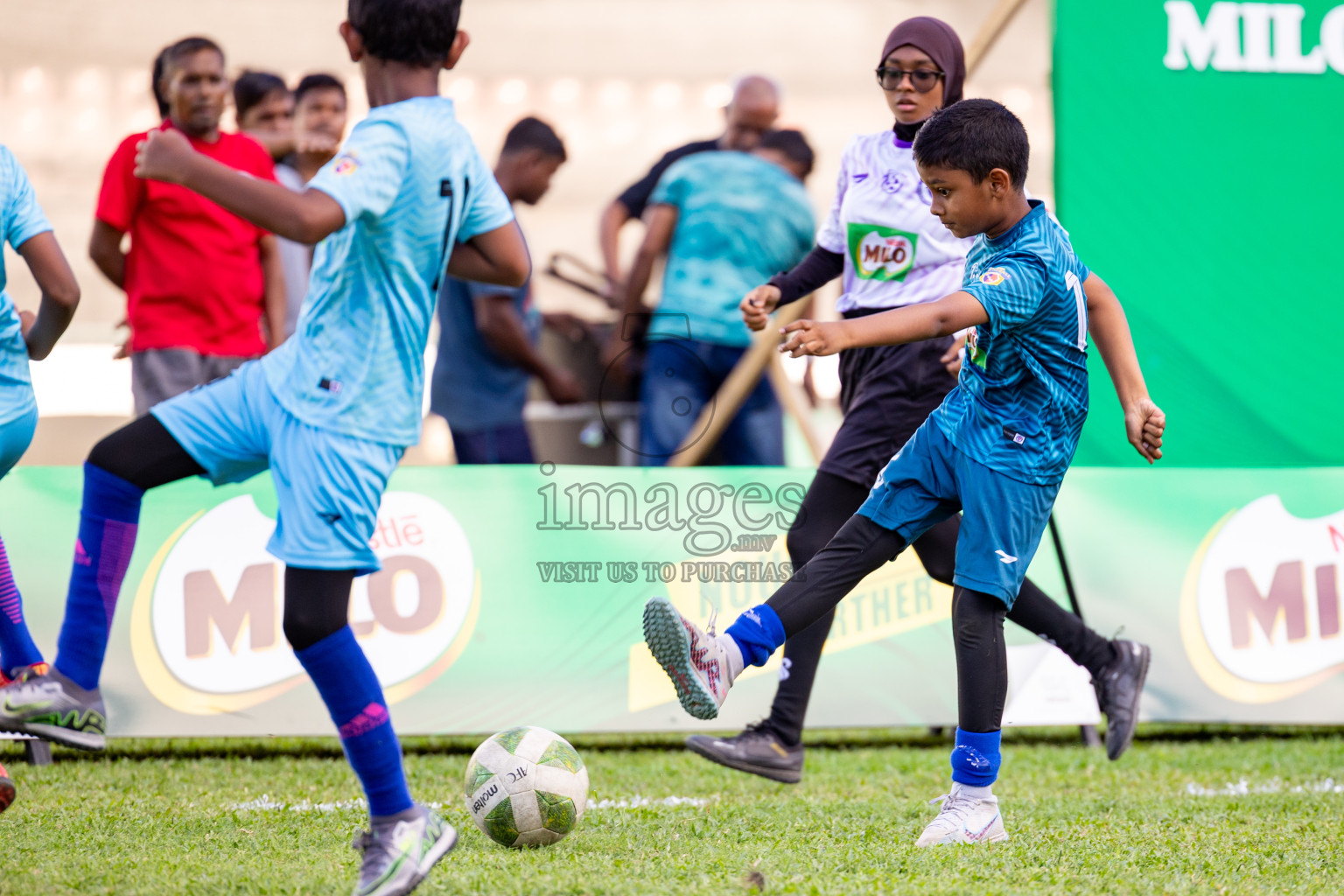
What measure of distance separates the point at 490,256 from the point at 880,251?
4.74ft

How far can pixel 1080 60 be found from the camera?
225 inches

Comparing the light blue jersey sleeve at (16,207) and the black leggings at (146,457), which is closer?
the black leggings at (146,457)

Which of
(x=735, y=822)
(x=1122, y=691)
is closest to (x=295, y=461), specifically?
(x=735, y=822)

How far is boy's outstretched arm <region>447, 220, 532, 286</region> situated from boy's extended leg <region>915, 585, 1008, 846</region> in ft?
4.60

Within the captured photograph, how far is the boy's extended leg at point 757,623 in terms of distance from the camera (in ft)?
10.3

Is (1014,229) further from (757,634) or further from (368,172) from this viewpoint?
(368,172)

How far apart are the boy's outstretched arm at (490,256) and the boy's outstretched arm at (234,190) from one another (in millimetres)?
557

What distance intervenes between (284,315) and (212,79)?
995 mm

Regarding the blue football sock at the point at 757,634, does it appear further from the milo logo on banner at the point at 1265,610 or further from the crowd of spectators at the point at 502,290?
the crowd of spectators at the point at 502,290

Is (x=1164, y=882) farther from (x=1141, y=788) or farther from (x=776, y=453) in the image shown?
(x=776, y=453)

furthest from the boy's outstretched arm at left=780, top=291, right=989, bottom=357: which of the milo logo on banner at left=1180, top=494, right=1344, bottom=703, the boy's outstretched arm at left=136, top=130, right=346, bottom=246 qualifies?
the milo logo on banner at left=1180, top=494, right=1344, bottom=703


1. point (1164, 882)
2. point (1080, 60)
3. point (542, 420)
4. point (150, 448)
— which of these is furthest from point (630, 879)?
point (542, 420)

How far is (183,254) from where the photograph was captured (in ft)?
18.0

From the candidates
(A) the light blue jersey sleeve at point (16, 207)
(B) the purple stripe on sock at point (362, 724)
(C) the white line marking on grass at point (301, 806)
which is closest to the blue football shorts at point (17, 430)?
(A) the light blue jersey sleeve at point (16, 207)
